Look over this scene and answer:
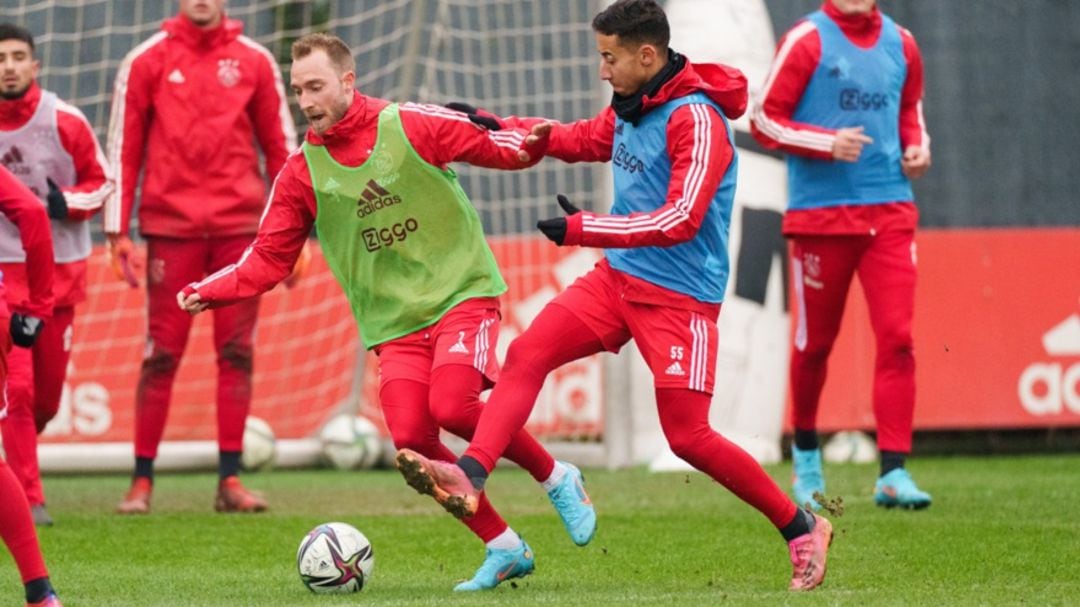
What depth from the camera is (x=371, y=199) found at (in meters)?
6.56

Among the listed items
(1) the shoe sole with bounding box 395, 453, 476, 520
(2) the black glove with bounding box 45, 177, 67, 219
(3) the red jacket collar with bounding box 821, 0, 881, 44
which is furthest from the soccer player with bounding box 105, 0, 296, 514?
(1) the shoe sole with bounding box 395, 453, 476, 520

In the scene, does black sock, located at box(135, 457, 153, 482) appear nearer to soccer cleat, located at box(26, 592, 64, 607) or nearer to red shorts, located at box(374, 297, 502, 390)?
red shorts, located at box(374, 297, 502, 390)

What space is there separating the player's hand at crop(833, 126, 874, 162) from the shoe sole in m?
3.10

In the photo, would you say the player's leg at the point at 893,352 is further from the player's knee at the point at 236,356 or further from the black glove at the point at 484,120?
the player's knee at the point at 236,356

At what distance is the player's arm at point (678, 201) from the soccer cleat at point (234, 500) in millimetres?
3442

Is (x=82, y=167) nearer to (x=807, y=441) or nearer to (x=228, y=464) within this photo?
(x=228, y=464)

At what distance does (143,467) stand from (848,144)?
11.8 feet

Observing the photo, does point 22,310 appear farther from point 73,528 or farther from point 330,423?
point 330,423

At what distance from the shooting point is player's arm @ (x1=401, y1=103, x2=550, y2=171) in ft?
21.3

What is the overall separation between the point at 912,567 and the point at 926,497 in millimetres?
1740

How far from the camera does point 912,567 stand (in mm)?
6633

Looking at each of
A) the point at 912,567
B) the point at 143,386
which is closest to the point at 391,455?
the point at 143,386

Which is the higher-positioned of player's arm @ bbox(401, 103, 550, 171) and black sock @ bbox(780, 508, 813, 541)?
player's arm @ bbox(401, 103, 550, 171)

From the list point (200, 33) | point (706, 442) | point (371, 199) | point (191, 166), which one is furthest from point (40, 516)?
point (706, 442)
